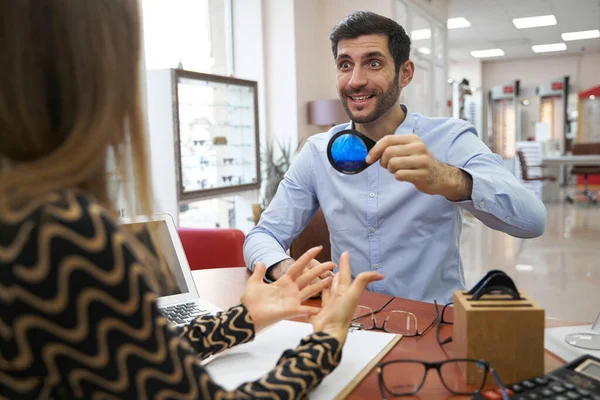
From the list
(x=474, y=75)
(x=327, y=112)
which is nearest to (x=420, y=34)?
(x=327, y=112)

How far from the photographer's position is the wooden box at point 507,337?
862mm

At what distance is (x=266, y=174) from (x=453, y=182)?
4331 mm

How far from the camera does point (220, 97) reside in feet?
16.1

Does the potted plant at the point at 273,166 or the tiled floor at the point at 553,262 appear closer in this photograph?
the tiled floor at the point at 553,262

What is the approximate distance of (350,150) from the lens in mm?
1463

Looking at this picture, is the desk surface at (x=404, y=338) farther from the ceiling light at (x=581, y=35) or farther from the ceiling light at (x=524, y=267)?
the ceiling light at (x=581, y=35)

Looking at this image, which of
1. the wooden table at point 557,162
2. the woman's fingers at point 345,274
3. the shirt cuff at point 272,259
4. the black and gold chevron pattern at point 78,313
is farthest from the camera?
the wooden table at point 557,162

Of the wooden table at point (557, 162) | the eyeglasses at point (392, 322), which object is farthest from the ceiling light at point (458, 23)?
the eyeglasses at point (392, 322)

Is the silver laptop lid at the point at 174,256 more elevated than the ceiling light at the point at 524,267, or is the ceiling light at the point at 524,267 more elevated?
the silver laptop lid at the point at 174,256

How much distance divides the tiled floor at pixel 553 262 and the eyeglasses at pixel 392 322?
1892mm

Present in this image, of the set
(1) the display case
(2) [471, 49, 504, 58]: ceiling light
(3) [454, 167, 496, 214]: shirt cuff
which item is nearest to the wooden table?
(2) [471, 49, 504, 58]: ceiling light

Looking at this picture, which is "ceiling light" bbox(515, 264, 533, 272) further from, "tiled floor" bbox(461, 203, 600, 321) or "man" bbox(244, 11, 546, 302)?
"man" bbox(244, 11, 546, 302)

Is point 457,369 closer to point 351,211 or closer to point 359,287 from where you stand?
point 359,287

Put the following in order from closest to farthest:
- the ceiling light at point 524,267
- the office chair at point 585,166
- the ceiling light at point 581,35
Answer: the ceiling light at point 524,267
the office chair at point 585,166
the ceiling light at point 581,35
